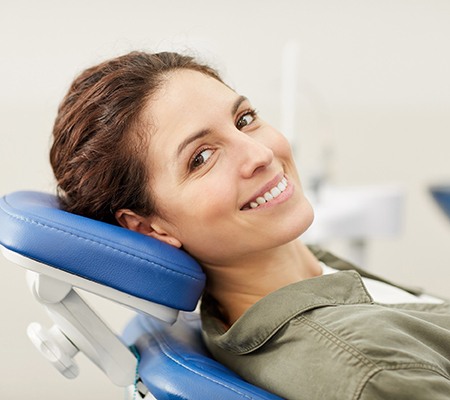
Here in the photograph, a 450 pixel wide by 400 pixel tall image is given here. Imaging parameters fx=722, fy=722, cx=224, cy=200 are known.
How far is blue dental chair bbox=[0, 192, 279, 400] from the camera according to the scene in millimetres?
1035

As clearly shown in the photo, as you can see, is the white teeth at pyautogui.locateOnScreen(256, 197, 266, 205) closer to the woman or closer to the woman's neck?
the woman

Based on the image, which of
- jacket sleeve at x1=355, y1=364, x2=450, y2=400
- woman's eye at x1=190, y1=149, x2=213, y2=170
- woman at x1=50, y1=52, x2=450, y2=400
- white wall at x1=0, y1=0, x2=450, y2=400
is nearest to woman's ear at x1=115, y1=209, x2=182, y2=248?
woman at x1=50, y1=52, x2=450, y2=400

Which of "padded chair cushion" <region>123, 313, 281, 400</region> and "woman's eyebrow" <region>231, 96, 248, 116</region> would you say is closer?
"padded chair cushion" <region>123, 313, 281, 400</region>

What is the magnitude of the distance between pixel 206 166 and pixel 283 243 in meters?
0.17

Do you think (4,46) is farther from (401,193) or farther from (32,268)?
(32,268)

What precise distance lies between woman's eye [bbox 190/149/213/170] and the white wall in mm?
1671

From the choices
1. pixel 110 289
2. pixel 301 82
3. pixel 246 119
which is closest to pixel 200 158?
pixel 246 119

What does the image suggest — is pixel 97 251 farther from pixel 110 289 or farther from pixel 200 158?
pixel 200 158

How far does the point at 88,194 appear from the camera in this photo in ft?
3.95

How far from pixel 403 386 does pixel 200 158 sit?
0.48m

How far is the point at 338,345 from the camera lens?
94 cm

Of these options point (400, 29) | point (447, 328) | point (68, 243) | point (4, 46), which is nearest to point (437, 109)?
point (400, 29)

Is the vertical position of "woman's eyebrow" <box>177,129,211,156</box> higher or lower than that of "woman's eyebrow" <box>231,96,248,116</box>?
lower

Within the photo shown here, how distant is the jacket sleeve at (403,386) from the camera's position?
0.87 metres
